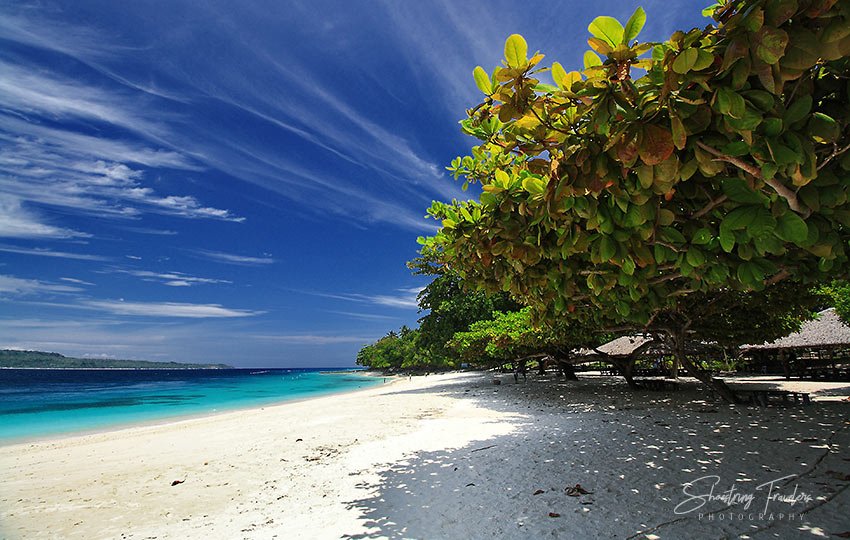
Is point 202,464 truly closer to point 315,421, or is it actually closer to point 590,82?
point 315,421

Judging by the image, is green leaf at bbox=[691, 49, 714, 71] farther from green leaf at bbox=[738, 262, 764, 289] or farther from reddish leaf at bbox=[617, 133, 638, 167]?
green leaf at bbox=[738, 262, 764, 289]

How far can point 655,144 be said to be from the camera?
5.79ft

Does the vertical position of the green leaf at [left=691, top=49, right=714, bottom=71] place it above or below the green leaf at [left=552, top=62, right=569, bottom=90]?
below

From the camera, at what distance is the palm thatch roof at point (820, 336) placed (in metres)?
16.8

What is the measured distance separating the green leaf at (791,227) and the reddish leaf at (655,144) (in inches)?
38.6

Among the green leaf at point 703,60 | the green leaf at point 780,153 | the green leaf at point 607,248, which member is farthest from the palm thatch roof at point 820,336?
the green leaf at point 703,60

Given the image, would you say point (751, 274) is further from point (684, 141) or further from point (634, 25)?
point (634, 25)

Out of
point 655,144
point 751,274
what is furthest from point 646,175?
point 751,274

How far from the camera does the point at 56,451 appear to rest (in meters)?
11.6

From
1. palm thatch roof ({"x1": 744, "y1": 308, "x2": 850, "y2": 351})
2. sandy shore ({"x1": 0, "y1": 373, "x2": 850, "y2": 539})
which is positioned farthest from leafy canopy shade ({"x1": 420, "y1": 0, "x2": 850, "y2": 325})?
palm thatch roof ({"x1": 744, "y1": 308, "x2": 850, "y2": 351})

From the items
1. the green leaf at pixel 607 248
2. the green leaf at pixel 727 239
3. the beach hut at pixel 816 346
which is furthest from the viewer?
the beach hut at pixel 816 346

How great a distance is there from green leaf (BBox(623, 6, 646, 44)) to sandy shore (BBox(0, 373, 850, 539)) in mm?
4166

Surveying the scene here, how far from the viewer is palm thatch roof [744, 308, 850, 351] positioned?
1683 cm

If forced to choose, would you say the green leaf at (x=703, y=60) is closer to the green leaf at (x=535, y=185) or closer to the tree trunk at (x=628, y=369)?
the green leaf at (x=535, y=185)
